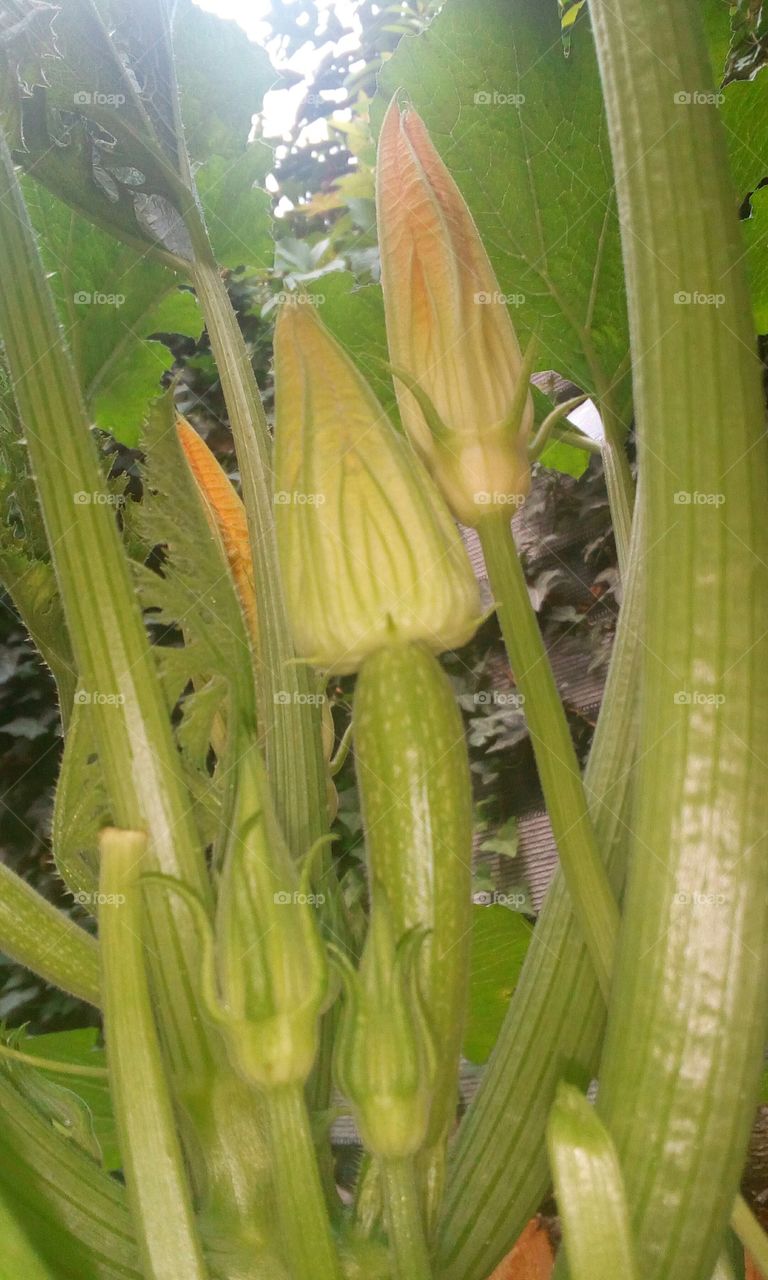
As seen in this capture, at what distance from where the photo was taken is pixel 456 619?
41 cm

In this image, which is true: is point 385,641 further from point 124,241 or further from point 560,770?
point 124,241

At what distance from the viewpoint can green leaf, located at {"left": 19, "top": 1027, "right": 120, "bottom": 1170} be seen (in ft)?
2.32

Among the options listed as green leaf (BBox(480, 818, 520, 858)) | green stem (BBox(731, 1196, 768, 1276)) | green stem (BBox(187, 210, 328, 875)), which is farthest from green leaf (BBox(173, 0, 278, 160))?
green stem (BBox(731, 1196, 768, 1276))

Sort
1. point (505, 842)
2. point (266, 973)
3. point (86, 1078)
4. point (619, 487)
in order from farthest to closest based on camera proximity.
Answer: point (505, 842), point (86, 1078), point (619, 487), point (266, 973)

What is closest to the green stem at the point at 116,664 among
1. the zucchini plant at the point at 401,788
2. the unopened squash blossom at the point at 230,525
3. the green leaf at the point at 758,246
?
the zucchini plant at the point at 401,788

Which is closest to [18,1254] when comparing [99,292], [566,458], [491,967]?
[491,967]

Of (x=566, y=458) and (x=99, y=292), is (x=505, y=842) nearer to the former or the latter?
(x=566, y=458)

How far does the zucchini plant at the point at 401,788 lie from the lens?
13.9 inches

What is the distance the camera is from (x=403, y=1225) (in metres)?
0.36

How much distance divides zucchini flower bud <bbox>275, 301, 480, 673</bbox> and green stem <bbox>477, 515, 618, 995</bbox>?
0.02m

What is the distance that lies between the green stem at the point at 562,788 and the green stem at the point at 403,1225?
0.10 metres

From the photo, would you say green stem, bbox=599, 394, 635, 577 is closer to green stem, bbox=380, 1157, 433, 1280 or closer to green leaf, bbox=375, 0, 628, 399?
green leaf, bbox=375, 0, 628, 399

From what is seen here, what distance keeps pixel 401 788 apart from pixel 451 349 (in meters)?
0.17

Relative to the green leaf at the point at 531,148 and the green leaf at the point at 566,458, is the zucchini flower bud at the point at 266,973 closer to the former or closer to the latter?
the green leaf at the point at 531,148
